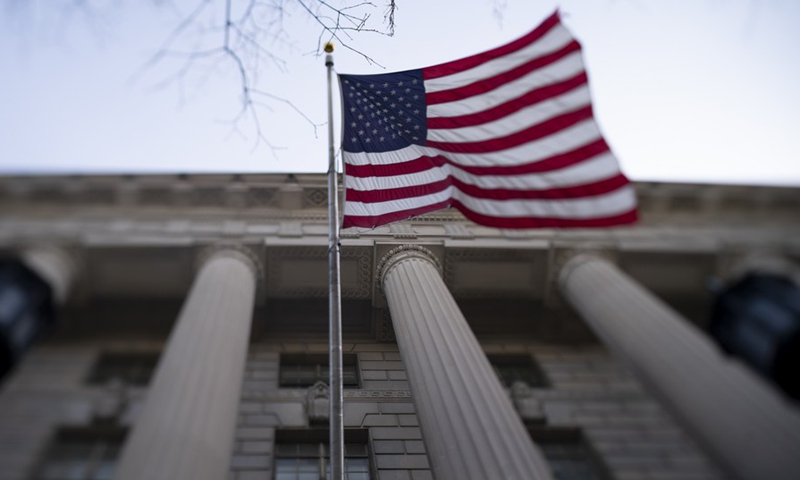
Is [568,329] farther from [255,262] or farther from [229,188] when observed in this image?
[229,188]

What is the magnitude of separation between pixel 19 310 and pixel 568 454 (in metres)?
13.5

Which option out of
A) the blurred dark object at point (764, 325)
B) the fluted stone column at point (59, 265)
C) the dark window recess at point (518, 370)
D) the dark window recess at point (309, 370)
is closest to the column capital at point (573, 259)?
the dark window recess at point (518, 370)

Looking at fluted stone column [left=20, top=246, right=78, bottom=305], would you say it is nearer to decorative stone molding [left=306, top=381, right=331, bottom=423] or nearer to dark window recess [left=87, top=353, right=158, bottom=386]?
dark window recess [left=87, top=353, right=158, bottom=386]

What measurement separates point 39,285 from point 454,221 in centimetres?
1355

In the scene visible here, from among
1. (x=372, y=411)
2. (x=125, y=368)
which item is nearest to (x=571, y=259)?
(x=372, y=411)

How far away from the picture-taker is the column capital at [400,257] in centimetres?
1567


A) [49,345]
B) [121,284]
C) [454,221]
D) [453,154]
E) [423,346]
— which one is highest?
[454,221]

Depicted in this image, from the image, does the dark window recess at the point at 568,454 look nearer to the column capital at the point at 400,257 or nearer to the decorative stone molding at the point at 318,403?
the column capital at the point at 400,257

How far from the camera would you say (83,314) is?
54.9 feet

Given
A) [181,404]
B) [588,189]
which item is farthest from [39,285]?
[588,189]

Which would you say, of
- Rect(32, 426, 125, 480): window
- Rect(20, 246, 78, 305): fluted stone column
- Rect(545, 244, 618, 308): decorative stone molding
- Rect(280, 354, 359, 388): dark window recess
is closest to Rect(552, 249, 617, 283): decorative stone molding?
Rect(545, 244, 618, 308): decorative stone molding

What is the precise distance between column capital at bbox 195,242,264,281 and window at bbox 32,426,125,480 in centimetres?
465

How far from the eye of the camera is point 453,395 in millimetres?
10219

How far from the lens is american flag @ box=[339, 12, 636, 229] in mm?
9602
